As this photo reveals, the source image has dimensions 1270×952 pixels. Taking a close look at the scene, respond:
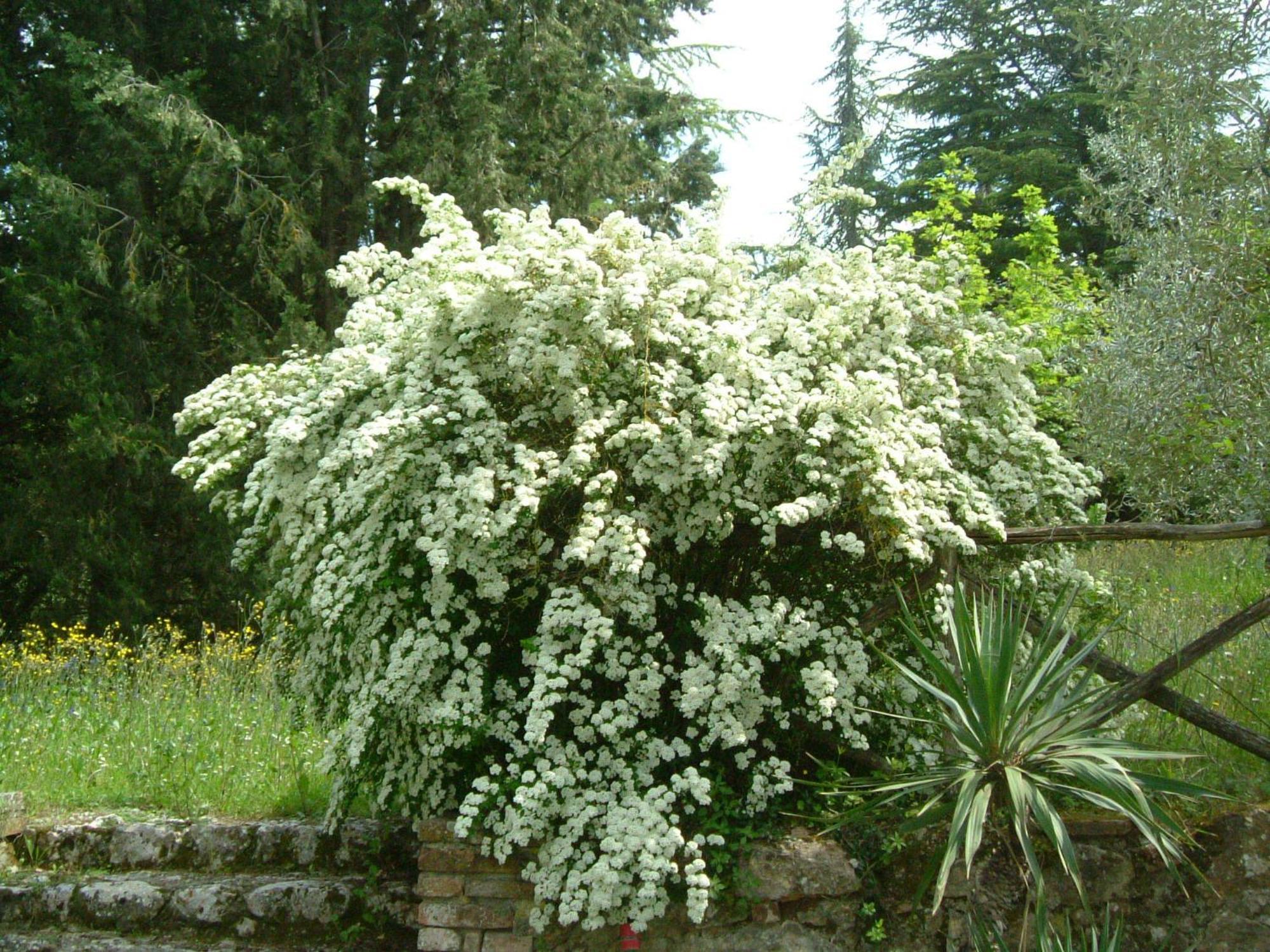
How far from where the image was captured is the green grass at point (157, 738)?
6.42 m

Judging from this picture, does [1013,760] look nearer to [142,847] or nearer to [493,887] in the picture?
[493,887]

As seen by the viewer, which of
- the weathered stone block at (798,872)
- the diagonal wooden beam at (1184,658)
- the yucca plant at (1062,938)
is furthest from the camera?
the diagonal wooden beam at (1184,658)

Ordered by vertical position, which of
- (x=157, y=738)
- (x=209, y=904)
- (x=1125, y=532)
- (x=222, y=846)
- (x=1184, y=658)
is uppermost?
(x=1125, y=532)

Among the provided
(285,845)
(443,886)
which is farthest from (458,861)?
(285,845)

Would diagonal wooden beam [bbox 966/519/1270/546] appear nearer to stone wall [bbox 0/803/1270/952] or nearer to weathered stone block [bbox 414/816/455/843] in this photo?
stone wall [bbox 0/803/1270/952]

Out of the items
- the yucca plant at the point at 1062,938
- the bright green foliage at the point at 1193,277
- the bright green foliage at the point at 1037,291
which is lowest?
the yucca plant at the point at 1062,938

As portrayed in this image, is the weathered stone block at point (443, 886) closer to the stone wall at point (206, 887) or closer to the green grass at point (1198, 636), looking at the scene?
the stone wall at point (206, 887)

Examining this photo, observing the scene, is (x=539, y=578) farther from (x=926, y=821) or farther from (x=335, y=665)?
(x=926, y=821)

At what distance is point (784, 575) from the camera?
17.3 ft

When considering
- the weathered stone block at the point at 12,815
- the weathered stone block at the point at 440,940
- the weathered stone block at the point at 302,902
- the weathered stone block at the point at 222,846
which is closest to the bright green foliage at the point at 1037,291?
the weathered stone block at the point at 440,940

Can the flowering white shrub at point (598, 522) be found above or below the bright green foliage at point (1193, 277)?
below

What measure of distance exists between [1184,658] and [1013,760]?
1066 millimetres

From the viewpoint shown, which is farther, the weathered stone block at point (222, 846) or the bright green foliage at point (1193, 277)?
the weathered stone block at point (222, 846)

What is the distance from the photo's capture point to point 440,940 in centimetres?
485
